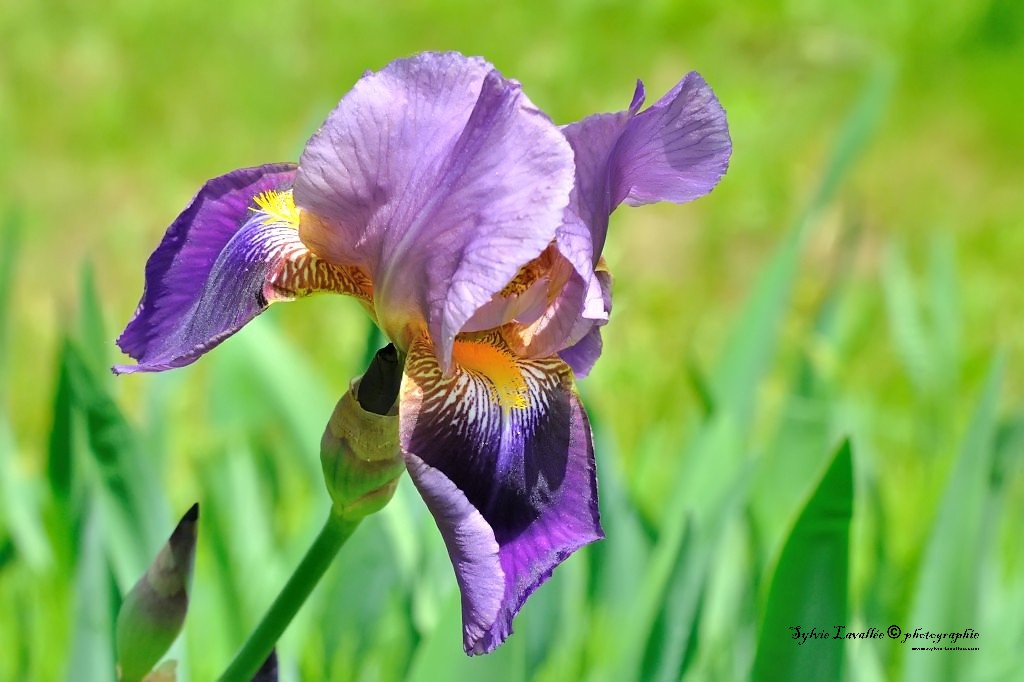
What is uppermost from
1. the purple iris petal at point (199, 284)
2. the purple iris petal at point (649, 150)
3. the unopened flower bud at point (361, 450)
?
the purple iris petal at point (649, 150)

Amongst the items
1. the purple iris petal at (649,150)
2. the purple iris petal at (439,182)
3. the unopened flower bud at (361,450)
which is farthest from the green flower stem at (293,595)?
the purple iris petal at (649,150)

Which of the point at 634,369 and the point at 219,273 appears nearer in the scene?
the point at 219,273

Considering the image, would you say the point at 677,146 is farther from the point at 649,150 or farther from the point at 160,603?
the point at 160,603

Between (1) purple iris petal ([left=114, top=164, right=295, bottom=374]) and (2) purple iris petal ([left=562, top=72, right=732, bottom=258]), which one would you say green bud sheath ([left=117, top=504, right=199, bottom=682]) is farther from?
(2) purple iris petal ([left=562, top=72, right=732, bottom=258])

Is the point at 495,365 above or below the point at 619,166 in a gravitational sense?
below

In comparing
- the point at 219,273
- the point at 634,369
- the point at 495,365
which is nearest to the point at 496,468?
the point at 495,365

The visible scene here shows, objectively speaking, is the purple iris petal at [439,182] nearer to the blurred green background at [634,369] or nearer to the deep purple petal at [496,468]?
the deep purple petal at [496,468]

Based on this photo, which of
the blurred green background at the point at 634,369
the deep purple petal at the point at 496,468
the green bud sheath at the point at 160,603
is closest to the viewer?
the deep purple petal at the point at 496,468
